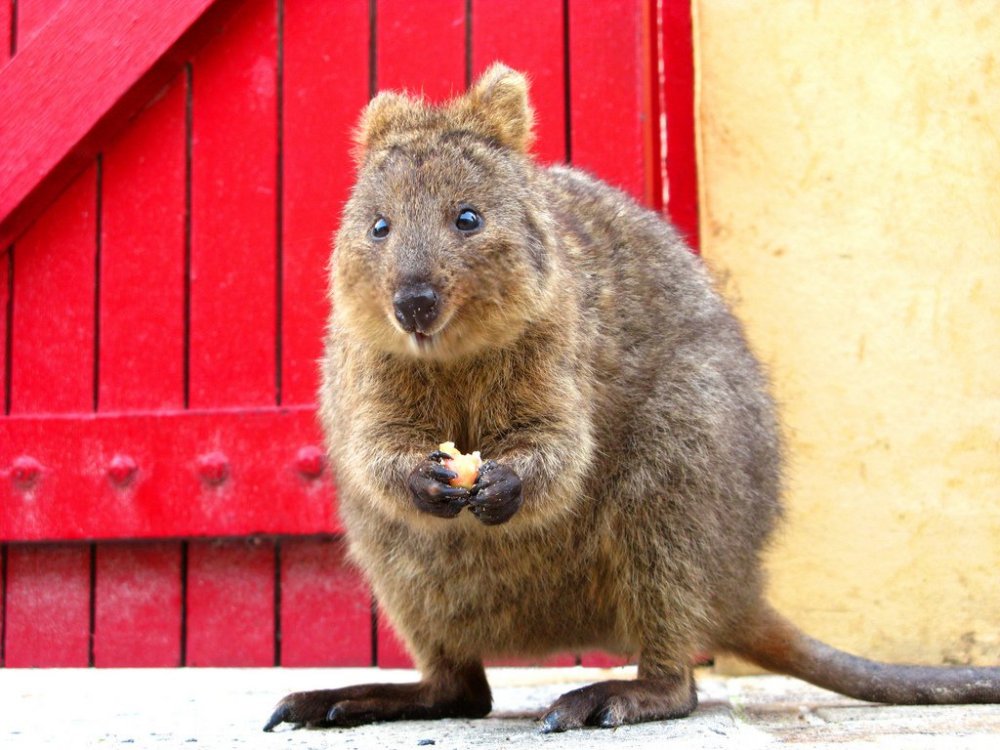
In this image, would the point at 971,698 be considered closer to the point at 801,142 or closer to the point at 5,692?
the point at 801,142

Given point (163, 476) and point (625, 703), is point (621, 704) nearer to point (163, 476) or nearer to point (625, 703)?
point (625, 703)

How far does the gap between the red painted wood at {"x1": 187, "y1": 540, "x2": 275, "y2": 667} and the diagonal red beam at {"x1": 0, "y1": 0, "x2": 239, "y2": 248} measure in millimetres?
1732

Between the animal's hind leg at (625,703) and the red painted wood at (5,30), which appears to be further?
the red painted wood at (5,30)

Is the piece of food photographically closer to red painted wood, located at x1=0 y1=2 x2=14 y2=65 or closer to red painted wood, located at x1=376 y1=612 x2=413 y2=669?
red painted wood, located at x1=376 y1=612 x2=413 y2=669

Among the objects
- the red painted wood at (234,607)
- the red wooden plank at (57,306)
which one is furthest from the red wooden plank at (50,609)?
the red wooden plank at (57,306)

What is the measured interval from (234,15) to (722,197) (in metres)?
2.20

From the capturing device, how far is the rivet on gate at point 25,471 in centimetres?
553

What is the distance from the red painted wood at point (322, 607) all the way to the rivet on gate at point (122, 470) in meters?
0.70

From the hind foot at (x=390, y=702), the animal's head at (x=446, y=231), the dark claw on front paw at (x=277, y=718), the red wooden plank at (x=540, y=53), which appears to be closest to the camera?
the animal's head at (x=446, y=231)

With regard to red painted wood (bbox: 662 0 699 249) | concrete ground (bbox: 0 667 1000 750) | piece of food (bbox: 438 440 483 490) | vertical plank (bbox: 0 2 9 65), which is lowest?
concrete ground (bbox: 0 667 1000 750)

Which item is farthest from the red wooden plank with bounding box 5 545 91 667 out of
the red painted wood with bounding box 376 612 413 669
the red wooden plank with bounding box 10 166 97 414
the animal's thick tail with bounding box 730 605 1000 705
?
the animal's thick tail with bounding box 730 605 1000 705

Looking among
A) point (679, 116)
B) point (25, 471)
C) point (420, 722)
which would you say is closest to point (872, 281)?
point (679, 116)

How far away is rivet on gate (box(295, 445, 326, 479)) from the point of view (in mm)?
5363

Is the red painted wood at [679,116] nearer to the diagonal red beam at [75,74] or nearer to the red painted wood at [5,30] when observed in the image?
the diagonal red beam at [75,74]
